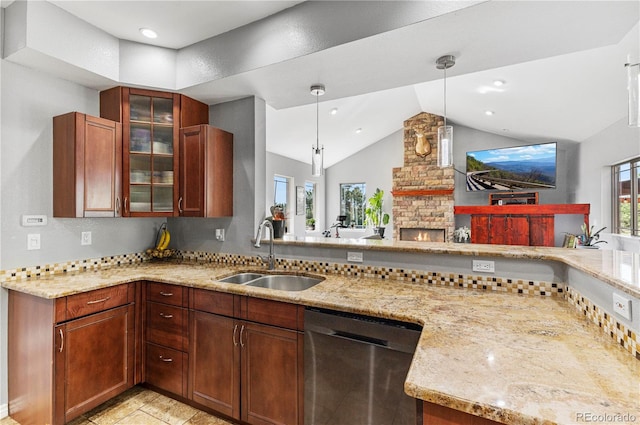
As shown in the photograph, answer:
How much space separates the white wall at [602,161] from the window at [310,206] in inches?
223

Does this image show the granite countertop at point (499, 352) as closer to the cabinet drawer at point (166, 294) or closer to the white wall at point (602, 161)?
the cabinet drawer at point (166, 294)

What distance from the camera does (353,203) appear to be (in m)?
8.69

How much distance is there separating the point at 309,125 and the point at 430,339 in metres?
5.15

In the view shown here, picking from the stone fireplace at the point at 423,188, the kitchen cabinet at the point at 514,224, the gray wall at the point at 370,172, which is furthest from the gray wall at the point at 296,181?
the kitchen cabinet at the point at 514,224

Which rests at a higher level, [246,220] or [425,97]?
[425,97]

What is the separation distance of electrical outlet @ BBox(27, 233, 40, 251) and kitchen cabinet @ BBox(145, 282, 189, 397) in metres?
0.82

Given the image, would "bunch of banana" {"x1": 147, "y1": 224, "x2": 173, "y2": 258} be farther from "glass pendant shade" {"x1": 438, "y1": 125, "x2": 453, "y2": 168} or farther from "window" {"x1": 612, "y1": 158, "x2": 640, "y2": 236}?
"window" {"x1": 612, "y1": 158, "x2": 640, "y2": 236}

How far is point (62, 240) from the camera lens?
2398 mm

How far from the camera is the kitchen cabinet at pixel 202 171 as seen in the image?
2.61m

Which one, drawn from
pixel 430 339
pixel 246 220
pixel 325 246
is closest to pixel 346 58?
pixel 325 246

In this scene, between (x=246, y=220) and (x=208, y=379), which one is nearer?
(x=208, y=379)

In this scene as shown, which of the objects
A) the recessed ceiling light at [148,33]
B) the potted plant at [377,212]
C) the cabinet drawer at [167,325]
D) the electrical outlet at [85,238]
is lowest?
the cabinet drawer at [167,325]

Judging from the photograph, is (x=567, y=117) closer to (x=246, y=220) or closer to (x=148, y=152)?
(x=246, y=220)

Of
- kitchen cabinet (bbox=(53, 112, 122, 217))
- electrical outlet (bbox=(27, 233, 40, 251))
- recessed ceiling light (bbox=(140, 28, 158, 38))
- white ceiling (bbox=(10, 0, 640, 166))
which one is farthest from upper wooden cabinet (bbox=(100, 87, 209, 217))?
electrical outlet (bbox=(27, 233, 40, 251))
